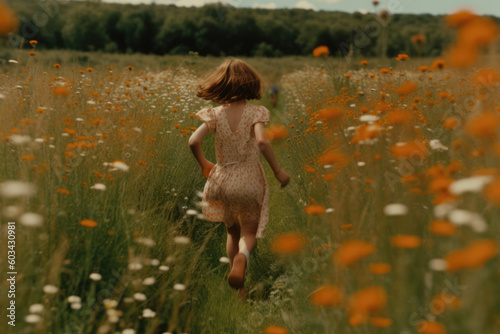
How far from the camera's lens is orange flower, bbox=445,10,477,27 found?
5.30ft

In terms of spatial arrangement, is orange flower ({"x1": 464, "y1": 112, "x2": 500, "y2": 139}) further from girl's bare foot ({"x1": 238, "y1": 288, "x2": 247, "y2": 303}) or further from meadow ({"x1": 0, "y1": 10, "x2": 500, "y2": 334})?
girl's bare foot ({"x1": 238, "y1": 288, "x2": 247, "y2": 303})

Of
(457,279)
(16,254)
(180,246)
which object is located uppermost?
(457,279)

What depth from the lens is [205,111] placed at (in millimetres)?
3492

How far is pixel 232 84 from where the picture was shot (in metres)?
3.45

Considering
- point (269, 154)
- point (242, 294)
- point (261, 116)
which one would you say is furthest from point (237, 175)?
point (242, 294)

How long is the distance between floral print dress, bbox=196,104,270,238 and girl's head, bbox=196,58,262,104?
0.11 metres

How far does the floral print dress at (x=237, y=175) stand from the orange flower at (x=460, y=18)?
1824 mm

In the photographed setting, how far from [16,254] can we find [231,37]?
34.2 m

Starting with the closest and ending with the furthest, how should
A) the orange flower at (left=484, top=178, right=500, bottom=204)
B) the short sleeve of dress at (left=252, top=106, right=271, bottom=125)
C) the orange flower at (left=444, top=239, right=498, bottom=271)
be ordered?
the orange flower at (left=444, top=239, right=498, bottom=271), the orange flower at (left=484, top=178, right=500, bottom=204), the short sleeve of dress at (left=252, top=106, right=271, bottom=125)

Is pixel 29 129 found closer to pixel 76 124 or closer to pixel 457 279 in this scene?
pixel 76 124

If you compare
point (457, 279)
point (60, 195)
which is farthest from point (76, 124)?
point (457, 279)

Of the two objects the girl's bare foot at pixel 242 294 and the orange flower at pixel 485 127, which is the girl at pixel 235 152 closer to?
the girl's bare foot at pixel 242 294

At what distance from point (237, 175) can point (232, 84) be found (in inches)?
26.4

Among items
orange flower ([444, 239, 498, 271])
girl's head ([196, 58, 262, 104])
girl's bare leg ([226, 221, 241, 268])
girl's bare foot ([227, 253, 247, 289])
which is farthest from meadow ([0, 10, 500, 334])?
girl's head ([196, 58, 262, 104])
